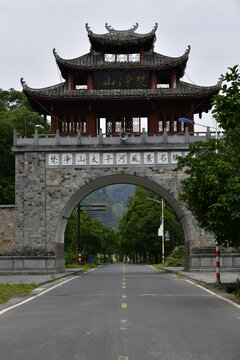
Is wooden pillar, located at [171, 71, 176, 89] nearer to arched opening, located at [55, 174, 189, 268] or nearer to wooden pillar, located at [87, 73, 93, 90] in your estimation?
wooden pillar, located at [87, 73, 93, 90]

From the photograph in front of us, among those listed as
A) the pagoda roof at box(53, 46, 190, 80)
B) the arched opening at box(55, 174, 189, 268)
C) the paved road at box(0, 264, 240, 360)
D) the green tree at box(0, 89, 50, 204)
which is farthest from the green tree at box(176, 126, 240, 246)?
the green tree at box(0, 89, 50, 204)

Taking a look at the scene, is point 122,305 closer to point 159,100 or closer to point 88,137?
point 88,137

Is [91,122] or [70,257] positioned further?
[70,257]

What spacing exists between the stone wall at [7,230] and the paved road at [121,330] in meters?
19.1

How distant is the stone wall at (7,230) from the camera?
32.8 metres

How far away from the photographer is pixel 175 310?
11.9 meters

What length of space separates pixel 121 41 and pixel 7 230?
15893 mm

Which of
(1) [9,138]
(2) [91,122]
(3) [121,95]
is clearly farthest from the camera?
(1) [9,138]

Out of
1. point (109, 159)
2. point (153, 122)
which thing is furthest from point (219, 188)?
point (153, 122)

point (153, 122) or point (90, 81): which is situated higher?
point (90, 81)

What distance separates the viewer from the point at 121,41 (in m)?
37.4

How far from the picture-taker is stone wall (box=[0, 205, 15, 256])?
107 ft

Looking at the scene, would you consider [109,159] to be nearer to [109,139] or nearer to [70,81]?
[109,139]

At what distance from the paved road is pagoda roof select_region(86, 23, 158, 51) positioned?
87.7 feet
